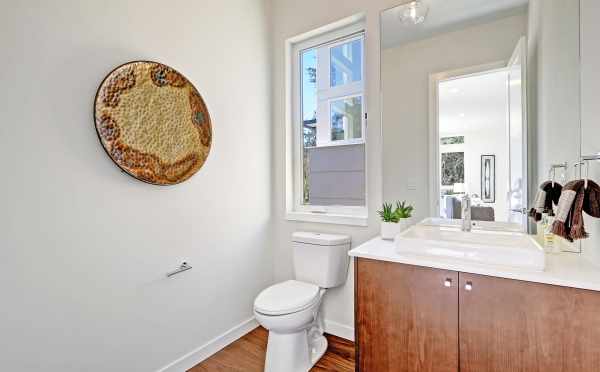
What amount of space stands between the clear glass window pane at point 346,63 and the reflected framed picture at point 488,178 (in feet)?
3.45

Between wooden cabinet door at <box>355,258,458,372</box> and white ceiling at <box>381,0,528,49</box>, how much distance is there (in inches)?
53.8

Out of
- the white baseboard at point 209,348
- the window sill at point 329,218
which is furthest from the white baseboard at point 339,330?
the window sill at point 329,218

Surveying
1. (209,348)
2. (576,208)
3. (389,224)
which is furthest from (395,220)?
(209,348)

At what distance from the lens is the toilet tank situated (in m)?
1.93

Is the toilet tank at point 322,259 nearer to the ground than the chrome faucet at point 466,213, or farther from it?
nearer to the ground

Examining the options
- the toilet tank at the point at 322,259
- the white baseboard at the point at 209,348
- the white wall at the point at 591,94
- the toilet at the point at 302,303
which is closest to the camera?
the white wall at the point at 591,94

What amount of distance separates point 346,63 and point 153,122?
57.4 inches

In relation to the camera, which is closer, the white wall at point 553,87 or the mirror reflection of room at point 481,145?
the white wall at point 553,87

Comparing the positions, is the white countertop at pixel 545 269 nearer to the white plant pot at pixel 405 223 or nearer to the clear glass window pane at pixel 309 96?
the white plant pot at pixel 405 223

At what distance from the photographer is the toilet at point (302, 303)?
160 cm

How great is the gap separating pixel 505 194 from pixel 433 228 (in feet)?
1.31

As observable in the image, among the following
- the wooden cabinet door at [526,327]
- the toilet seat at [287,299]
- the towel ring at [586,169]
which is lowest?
the toilet seat at [287,299]

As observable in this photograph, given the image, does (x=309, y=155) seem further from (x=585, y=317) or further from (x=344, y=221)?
(x=585, y=317)

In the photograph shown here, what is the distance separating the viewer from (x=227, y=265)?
2.04 meters
